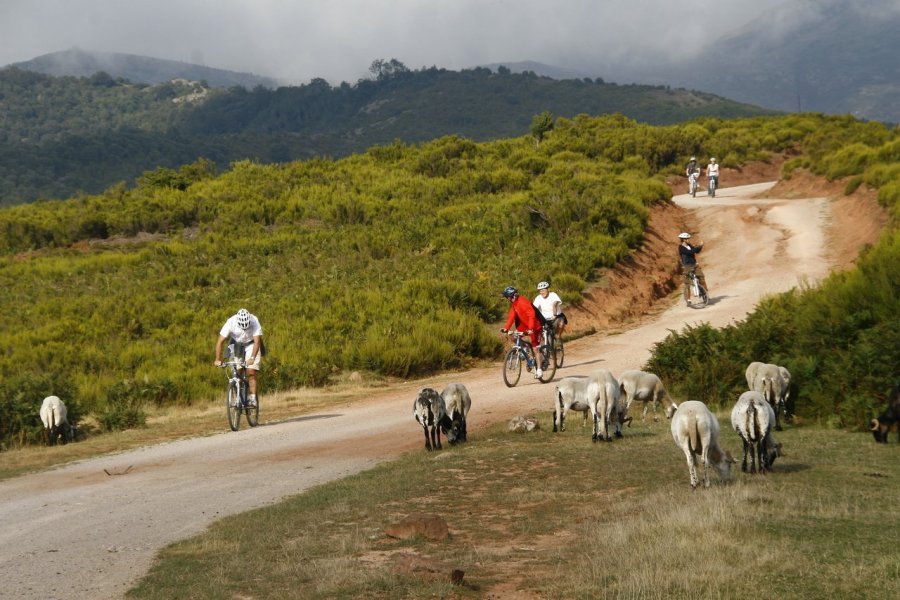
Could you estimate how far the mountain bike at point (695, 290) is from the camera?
2972cm

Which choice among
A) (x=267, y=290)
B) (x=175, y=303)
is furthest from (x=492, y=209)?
(x=175, y=303)

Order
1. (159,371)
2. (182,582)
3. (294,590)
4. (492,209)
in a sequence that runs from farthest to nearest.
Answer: (492,209) < (159,371) < (182,582) < (294,590)

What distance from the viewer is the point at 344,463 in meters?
14.5

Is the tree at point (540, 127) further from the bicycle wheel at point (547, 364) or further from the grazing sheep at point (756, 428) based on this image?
the grazing sheep at point (756, 428)

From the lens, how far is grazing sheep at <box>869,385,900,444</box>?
12.9m

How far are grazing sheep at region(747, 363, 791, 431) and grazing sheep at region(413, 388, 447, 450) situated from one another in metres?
4.51

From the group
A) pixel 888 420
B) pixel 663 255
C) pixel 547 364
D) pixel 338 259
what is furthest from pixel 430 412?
pixel 663 255

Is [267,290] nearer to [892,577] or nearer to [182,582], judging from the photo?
[182,582]

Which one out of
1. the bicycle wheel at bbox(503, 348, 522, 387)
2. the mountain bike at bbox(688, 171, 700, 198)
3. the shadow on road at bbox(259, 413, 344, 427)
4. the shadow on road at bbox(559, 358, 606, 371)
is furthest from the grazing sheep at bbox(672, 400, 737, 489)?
the mountain bike at bbox(688, 171, 700, 198)

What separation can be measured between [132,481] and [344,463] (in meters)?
2.85

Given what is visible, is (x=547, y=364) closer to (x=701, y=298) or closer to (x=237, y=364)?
(x=237, y=364)

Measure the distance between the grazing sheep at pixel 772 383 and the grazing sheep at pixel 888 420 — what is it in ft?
5.76

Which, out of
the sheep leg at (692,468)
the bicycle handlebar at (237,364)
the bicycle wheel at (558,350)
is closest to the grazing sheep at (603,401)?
the sheep leg at (692,468)

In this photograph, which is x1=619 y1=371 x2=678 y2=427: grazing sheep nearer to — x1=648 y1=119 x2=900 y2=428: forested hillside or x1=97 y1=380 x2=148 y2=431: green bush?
x1=648 y1=119 x2=900 y2=428: forested hillside
